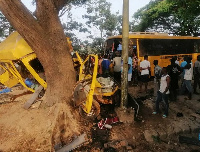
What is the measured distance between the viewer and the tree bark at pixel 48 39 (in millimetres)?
4625

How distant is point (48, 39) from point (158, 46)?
25.3ft

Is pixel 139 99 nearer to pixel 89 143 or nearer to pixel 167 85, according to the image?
pixel 167 85

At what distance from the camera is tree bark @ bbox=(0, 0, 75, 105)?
4.62 metres

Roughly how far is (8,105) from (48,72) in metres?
2.64

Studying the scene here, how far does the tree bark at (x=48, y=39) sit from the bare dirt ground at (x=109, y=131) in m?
0.70

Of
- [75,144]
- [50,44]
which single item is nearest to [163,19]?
[50,44]

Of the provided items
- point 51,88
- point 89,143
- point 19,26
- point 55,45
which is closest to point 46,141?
point 89,143

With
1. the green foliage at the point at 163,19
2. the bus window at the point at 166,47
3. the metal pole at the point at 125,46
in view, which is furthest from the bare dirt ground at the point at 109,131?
the green foliage at the point at 163,19

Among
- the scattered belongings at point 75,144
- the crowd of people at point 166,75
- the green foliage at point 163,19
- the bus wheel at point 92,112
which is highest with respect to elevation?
the green foliage at point 163,19

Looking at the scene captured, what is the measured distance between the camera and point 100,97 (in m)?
6.32

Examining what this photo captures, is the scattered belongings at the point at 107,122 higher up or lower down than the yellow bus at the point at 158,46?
lower down

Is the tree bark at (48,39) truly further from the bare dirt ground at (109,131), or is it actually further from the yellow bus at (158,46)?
the yellow bus at (158,46)

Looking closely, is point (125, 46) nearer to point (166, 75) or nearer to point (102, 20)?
point (166, 75)

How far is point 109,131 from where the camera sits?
5.21 meters
